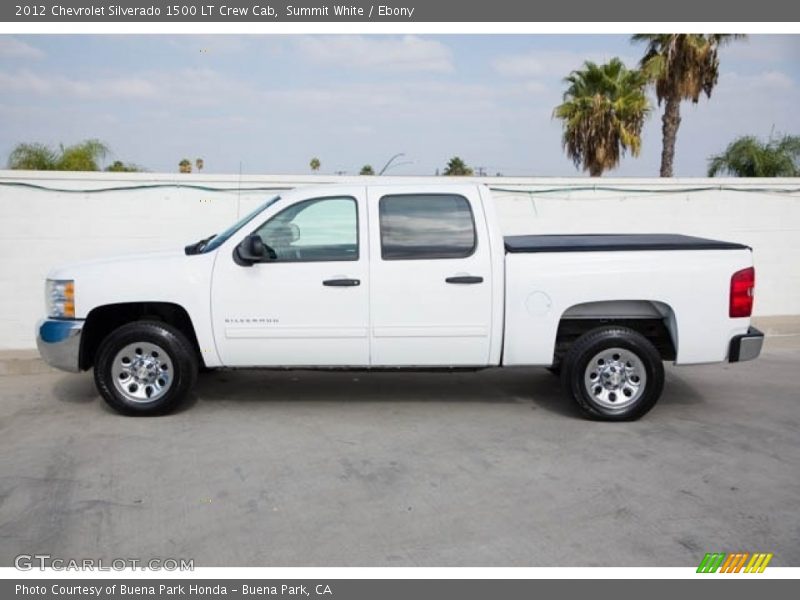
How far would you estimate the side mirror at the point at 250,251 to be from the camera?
5.89m

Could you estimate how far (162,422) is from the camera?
20.2ft

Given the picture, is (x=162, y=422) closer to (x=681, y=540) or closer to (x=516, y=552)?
(x=516, y=552)

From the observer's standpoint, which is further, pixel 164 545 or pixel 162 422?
pixel 162 422

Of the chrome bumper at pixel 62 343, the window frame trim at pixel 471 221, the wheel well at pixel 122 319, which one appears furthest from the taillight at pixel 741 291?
the chrome bumper at pixel 62 343

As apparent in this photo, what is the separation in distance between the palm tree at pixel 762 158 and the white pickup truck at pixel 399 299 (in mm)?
15526

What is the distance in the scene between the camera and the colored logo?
3.73m

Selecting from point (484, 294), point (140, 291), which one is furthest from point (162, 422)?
point (484, 294)

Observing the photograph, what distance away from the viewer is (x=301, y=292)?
6031 millimetres

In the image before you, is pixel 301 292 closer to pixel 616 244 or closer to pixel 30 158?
pixel 616 244

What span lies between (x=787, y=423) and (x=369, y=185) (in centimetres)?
391

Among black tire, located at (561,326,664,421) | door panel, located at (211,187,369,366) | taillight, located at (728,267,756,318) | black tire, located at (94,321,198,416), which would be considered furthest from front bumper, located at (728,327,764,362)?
black tire, located at (94,321,198,416)

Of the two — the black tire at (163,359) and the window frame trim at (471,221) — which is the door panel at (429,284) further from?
the black tire at (163,359)

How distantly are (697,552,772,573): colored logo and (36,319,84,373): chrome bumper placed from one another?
4788 mm

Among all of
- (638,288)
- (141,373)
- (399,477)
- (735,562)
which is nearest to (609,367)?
(638,288)
